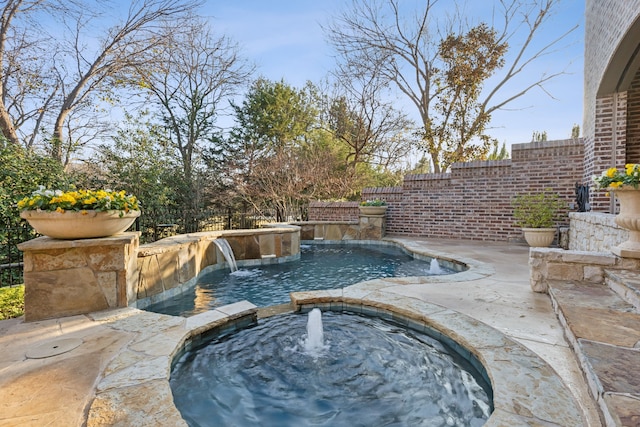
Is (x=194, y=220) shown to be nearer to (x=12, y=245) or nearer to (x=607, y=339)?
(x=12, y=245)

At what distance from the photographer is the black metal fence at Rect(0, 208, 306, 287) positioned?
13.0 ft

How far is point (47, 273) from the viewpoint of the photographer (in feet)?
7.80

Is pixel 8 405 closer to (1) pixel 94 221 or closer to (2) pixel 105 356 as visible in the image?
(2) pixel 105 356

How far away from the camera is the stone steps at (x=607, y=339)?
1111 millimetres

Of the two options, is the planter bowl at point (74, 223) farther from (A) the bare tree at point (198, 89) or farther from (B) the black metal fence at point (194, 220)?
(A) the bare tree at point (198, 89)

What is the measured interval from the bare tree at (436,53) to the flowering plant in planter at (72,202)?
9.86 m

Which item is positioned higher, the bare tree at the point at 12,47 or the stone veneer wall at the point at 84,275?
the bare tree at the point at 12,47

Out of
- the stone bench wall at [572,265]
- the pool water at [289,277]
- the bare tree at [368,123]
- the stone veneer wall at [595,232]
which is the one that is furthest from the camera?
the bare tree at [368,123]

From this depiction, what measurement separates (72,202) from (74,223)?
17 cm

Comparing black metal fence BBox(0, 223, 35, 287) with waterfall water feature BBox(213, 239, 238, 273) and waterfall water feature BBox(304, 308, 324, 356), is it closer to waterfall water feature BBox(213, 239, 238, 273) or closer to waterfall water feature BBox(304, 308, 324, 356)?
waterfall water feature BBox(213, 239, 238, 273)

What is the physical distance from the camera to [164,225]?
6.11 meters

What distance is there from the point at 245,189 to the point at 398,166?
7272mm

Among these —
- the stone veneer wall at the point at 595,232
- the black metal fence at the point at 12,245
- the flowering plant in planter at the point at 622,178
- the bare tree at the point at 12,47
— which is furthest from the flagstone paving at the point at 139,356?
the bare tree at the point at 12,47

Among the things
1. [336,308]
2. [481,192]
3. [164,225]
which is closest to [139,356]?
[336,308]
